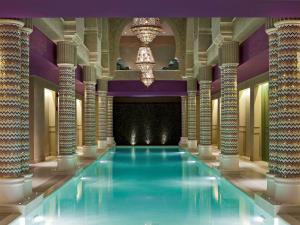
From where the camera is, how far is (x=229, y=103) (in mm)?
13242

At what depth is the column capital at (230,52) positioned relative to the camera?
43.3 ft

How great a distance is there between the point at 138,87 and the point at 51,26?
50.5 ft

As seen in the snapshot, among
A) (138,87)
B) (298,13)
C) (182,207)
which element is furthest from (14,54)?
(138,87)

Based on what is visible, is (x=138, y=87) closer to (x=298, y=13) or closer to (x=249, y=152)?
(x=249, y=152)

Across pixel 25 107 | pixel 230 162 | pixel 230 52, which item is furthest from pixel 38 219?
pixel 230 52

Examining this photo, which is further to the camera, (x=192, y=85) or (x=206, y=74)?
(x=192, y=85)

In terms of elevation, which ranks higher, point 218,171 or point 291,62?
point 291,62

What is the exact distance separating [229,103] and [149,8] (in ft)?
23.1

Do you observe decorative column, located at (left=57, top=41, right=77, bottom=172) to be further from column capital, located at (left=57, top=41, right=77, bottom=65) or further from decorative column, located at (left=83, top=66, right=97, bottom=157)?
decorative column, located at (left=83, top=66, right=97, bottom=157)

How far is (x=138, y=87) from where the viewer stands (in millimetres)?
27203

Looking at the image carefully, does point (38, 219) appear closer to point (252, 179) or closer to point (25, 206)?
point (25, 206)

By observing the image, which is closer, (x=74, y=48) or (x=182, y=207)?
(x=182, y=207)

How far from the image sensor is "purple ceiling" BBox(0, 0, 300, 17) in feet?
20.7

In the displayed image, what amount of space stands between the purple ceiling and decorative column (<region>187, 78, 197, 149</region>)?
1637cm
